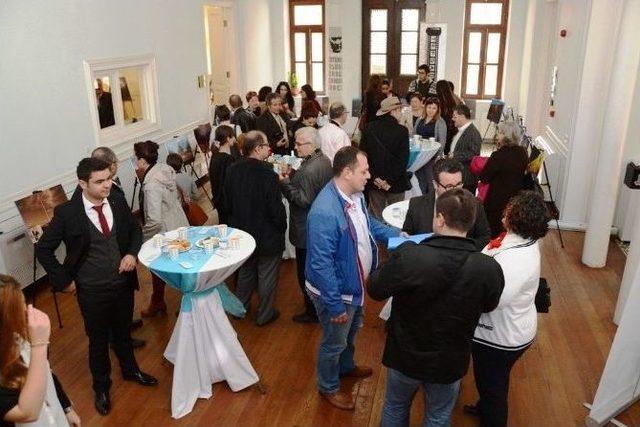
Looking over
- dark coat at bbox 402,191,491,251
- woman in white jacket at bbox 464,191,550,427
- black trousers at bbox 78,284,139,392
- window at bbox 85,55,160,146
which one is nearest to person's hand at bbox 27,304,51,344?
black trousers at bbox 78,284,139,392

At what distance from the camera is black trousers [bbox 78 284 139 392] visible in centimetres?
312

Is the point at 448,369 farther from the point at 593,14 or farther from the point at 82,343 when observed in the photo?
the point at 593,14

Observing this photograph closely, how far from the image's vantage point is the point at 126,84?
6.58 metres

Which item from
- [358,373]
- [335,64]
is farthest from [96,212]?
[335,64]

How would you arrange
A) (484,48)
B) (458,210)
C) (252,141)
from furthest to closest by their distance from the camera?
(484,48) → (252,141) → (458,210)

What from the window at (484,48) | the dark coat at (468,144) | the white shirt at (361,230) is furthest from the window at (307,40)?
the white shirt at (361,230)

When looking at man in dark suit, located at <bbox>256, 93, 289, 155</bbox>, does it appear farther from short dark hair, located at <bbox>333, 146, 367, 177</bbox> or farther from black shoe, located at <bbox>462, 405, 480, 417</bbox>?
black shoe, located at <bbox>462, 405, 480, 417</bbox>

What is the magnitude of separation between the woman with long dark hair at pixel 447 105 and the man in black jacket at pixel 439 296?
15.9ft

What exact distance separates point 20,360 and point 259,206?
2265 millimetres

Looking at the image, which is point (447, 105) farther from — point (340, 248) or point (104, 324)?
point (104, 324)

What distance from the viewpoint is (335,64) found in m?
11.5

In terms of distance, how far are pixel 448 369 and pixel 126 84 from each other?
5.66 m

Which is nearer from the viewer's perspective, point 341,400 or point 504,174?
point 341,400

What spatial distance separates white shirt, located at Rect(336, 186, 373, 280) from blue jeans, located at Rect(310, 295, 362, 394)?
0.27 meters
